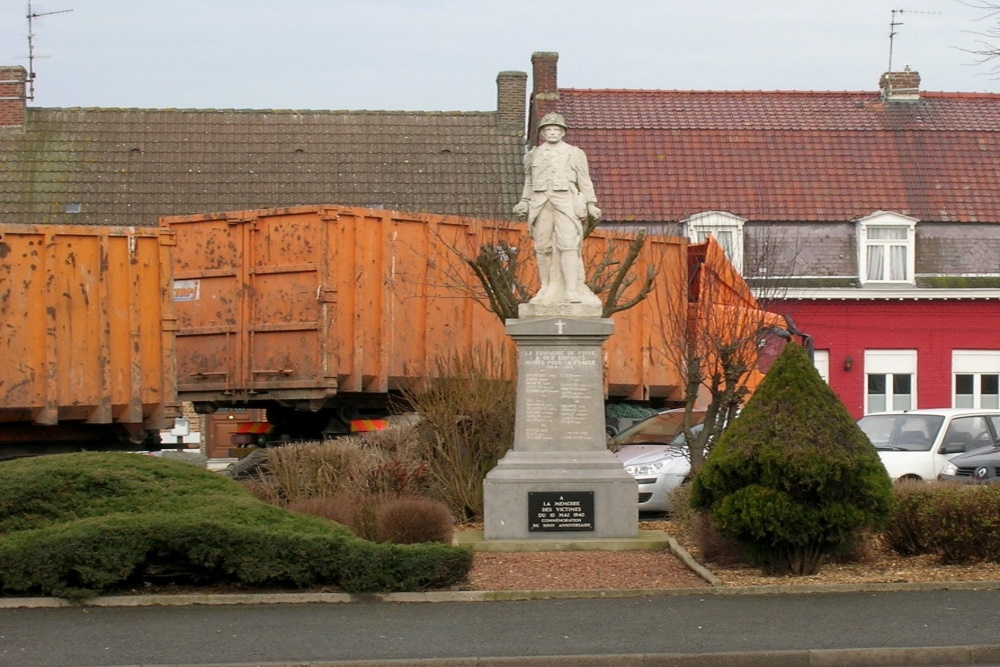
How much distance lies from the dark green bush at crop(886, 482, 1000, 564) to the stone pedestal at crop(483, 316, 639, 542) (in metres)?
2.45

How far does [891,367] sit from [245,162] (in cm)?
1614

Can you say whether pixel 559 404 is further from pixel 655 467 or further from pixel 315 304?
pixel 315 304

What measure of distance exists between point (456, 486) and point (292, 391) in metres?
3.41

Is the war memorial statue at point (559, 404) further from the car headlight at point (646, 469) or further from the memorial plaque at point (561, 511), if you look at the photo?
the car headlight at point (646, 469)

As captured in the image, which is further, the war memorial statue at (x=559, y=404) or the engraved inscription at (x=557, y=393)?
the engraved inscription at (x=557, y=393)

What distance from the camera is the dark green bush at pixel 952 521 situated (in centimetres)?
1250

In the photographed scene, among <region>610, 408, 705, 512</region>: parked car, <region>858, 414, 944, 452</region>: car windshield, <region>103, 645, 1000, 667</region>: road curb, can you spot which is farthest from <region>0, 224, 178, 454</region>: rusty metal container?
<region>858, 414, 944, 452</region>: car windshield

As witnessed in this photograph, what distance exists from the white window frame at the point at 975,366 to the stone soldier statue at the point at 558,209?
925 inches

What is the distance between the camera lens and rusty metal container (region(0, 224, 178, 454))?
52.9 ft

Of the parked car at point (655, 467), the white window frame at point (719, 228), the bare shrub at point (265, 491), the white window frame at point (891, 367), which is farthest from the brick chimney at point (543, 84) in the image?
the bare shrub at point (265, 491)

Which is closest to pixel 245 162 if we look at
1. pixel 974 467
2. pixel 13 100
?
pixel 13 100

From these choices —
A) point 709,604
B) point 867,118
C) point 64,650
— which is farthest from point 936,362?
point 64,650

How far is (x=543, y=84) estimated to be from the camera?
3791 centimetres

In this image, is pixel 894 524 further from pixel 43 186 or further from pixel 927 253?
pixel 43 186
